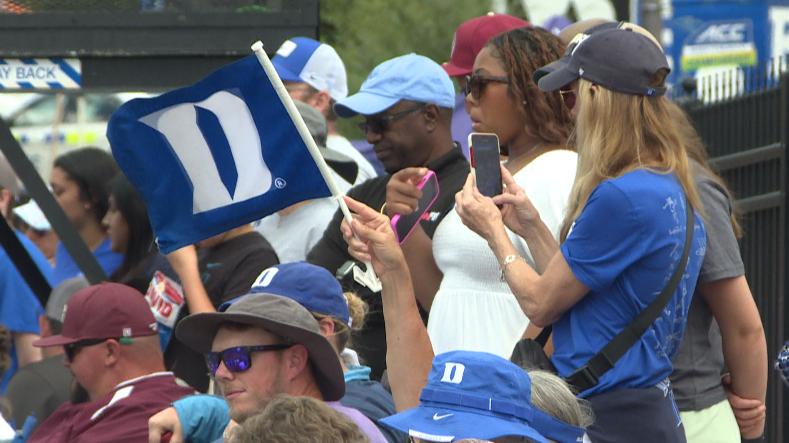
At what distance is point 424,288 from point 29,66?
83.2 inches

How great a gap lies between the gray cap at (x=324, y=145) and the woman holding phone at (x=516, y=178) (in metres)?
1.15

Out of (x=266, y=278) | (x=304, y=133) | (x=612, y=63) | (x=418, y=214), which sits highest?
(x=612, y=63)

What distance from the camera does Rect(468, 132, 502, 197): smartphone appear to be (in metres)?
5.41

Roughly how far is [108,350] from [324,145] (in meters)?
1.26

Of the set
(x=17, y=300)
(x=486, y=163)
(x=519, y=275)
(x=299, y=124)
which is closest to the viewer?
(x=519, y=275)

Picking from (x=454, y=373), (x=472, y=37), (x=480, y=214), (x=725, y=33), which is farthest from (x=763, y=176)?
(x=725, y=33)

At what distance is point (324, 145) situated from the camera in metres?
7.27

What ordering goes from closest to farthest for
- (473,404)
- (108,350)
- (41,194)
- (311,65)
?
(473,404), (108,350), (41,194), (311,65)

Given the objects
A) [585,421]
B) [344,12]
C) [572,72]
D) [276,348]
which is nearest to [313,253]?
[276,348]

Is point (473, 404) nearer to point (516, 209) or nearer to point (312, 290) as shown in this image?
point (516, 209)

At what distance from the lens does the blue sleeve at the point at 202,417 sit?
19.0ft

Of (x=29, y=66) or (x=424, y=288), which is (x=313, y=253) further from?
(x=29, y=66)

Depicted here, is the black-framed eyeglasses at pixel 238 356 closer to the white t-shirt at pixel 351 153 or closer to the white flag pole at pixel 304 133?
the white flag pole at pixel 304 133

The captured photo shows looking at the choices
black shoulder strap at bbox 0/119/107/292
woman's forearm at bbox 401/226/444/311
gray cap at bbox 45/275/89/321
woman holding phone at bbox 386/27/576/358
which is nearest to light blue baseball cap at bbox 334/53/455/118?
woman holding phone at bbox 386/27/576/358
